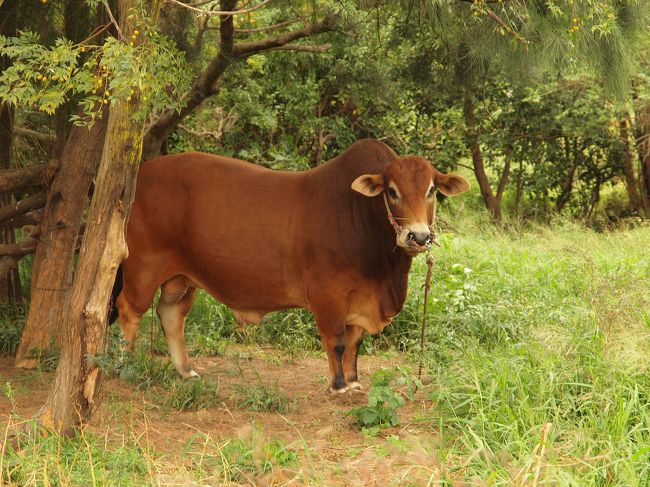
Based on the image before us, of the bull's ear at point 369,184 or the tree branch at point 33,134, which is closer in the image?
the bull's ear at point 369,184

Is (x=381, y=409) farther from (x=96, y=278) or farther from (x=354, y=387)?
(x=96, y=278)

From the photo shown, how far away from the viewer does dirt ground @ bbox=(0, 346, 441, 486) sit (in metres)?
4.52

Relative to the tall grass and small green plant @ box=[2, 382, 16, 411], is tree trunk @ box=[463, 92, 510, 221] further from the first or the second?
small green plant @ box=[2, 382, 16, 411]

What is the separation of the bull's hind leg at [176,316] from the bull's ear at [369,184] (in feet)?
5.03

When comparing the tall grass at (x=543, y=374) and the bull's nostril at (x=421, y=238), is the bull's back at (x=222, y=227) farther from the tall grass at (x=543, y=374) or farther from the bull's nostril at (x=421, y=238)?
the tall grass at (x=543, y=374)

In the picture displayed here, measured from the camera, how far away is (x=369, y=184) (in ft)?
19.0

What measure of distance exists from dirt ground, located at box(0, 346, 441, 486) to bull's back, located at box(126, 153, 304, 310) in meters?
0.69

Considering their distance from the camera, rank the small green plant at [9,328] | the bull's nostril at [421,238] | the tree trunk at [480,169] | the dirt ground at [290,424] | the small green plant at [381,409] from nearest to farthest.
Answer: the dirt ground at [290,424] → the small green plant at [381,409] → the bull's nostril at [421,238] → the small green plant at [9,328] → the tree trunk at [480,169]

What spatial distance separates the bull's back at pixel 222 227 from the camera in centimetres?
611

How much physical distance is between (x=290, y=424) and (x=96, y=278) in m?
1.41

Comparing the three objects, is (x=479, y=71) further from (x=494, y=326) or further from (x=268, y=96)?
(x=268, y=96)

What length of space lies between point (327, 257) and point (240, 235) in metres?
0.63

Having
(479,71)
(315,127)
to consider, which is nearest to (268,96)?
(315,127)

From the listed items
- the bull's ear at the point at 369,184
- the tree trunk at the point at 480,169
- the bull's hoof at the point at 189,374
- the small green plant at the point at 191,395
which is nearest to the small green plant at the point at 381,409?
the small green plant at the point at 191,395
